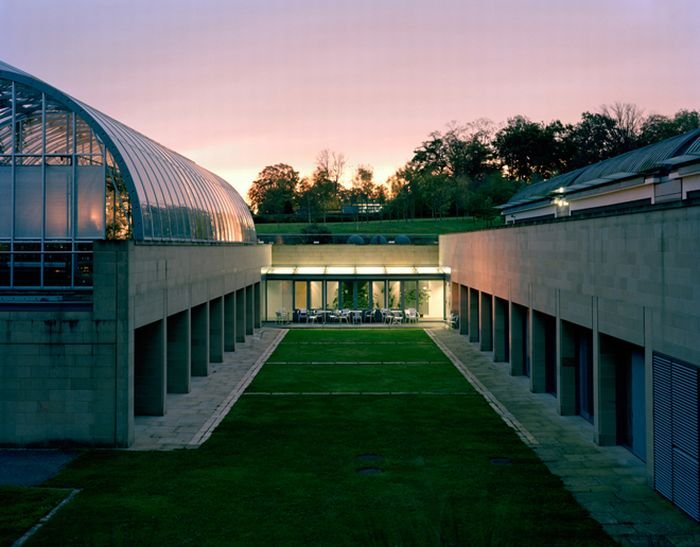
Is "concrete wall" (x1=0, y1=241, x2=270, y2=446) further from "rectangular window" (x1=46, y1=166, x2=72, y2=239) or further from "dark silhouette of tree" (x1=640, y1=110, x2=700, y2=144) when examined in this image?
"dark silhouette of tree" (x1=640, y1=110, x2=700, y2=144)

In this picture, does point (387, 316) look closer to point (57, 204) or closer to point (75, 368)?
point (57, 204)

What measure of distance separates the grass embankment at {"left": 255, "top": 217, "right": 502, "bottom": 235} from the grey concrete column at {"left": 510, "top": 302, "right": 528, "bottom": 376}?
5443 cm

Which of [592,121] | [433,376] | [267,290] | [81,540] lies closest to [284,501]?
[81,540]

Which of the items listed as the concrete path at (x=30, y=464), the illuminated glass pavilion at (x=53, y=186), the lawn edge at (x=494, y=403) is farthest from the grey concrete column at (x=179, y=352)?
the lawn edge at (x=494, y=403)

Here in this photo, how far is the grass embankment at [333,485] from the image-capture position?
1141 cm

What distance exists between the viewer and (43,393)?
54.0 feet

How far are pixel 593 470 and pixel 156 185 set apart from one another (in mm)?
17299

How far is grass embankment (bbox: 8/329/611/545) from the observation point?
449 inches

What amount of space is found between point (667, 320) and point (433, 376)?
1371cm

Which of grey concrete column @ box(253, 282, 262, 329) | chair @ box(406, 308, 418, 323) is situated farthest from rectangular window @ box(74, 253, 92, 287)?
chair @ box(406, 308, 418, 323)

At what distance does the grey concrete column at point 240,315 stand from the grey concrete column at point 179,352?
12.8 metres

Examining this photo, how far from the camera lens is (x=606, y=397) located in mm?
16844

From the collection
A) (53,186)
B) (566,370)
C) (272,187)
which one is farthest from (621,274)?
(272,187)

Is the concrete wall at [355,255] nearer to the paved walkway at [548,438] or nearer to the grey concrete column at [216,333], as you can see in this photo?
the paved walkway at [548,438]
